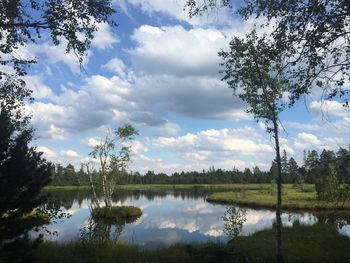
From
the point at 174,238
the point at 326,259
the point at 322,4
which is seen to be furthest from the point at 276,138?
the point at 174,238

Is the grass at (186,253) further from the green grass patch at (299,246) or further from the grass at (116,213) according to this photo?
the grass at (116,213)

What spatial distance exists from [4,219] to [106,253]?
7045mm

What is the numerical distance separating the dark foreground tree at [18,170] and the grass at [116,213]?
44753 mm

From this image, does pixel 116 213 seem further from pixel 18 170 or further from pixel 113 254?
pixel 18 170

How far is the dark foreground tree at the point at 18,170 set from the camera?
12367 mm

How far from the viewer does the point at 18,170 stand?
1268 cm

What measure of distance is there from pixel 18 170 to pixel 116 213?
159ft

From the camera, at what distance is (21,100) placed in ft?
48.7

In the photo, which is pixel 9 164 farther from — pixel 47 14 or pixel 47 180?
pixel 47 14

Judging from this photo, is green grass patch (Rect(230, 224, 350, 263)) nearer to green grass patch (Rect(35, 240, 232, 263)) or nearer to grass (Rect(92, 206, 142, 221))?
green grass patch (Rect(35, 240, 232, 263))

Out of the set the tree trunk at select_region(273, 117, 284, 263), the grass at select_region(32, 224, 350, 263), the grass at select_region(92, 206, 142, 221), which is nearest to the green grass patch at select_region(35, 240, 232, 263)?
the grass at select_region(32, 224, 350, 263)

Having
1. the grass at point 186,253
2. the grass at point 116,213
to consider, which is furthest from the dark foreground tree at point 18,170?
the grass at point 116,213

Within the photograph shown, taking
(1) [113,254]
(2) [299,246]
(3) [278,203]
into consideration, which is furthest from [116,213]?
(3) [278,203]

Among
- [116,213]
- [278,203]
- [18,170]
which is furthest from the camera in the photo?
[116,213]
